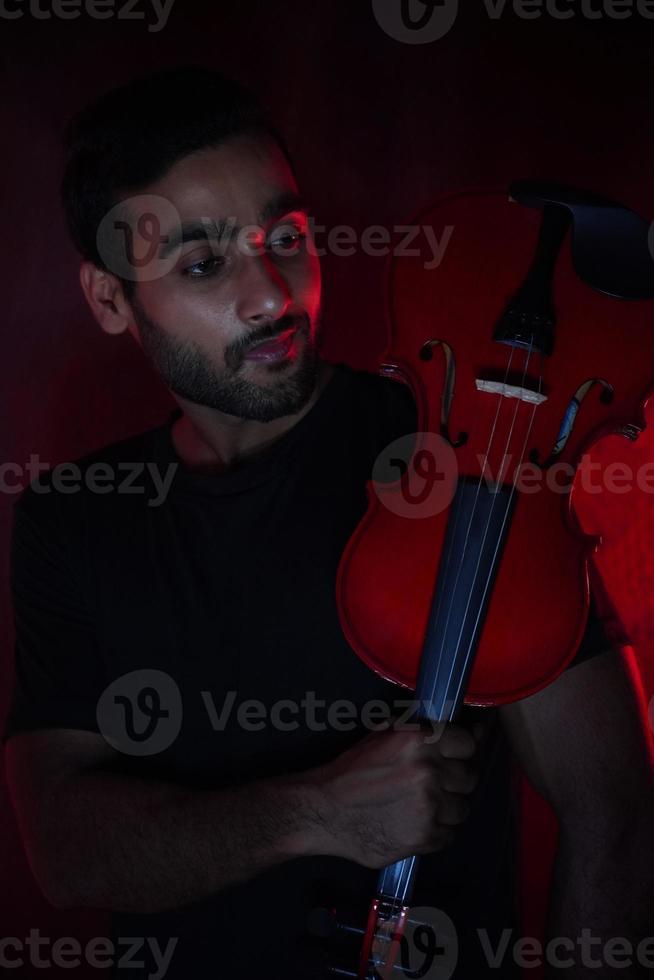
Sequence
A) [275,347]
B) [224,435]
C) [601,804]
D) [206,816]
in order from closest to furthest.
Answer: [601,804] → [206,816] → [275,347] → [224,435]

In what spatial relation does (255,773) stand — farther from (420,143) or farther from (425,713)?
(420,143)

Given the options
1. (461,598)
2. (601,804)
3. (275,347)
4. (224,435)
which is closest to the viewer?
(461,598)

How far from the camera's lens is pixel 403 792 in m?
0.99

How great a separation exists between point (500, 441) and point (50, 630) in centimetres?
73

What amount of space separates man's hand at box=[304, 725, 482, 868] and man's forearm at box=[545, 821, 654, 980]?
155 mm

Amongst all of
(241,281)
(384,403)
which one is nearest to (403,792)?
(384,403)

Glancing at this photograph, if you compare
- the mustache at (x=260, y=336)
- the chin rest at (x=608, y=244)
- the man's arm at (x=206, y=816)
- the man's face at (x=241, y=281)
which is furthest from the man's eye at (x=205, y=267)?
the man's arm at (x=206, y=816)

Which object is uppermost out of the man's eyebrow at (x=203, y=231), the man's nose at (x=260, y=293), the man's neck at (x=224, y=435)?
the man's eyebrow at (x=203, y=231)

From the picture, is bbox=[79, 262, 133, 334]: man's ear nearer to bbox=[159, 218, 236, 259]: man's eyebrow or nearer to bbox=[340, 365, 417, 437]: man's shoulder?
bbox=[159, 218, 236, 259]: man's eyebrow

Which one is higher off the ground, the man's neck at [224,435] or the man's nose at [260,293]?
the man's nose at [260,293]

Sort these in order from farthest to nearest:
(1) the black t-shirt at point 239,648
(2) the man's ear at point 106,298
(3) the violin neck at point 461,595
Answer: (2) the man's ear at point 106,298, (1) the black t-shirt at point 239,648, (3) the violin neck at point 461,595

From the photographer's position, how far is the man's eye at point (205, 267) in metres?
1.29

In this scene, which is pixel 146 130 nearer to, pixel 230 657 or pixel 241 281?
pixel 241 281

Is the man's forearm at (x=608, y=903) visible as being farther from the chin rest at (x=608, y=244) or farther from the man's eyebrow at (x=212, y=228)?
the man's eyebrow at (x=212, y=228)
